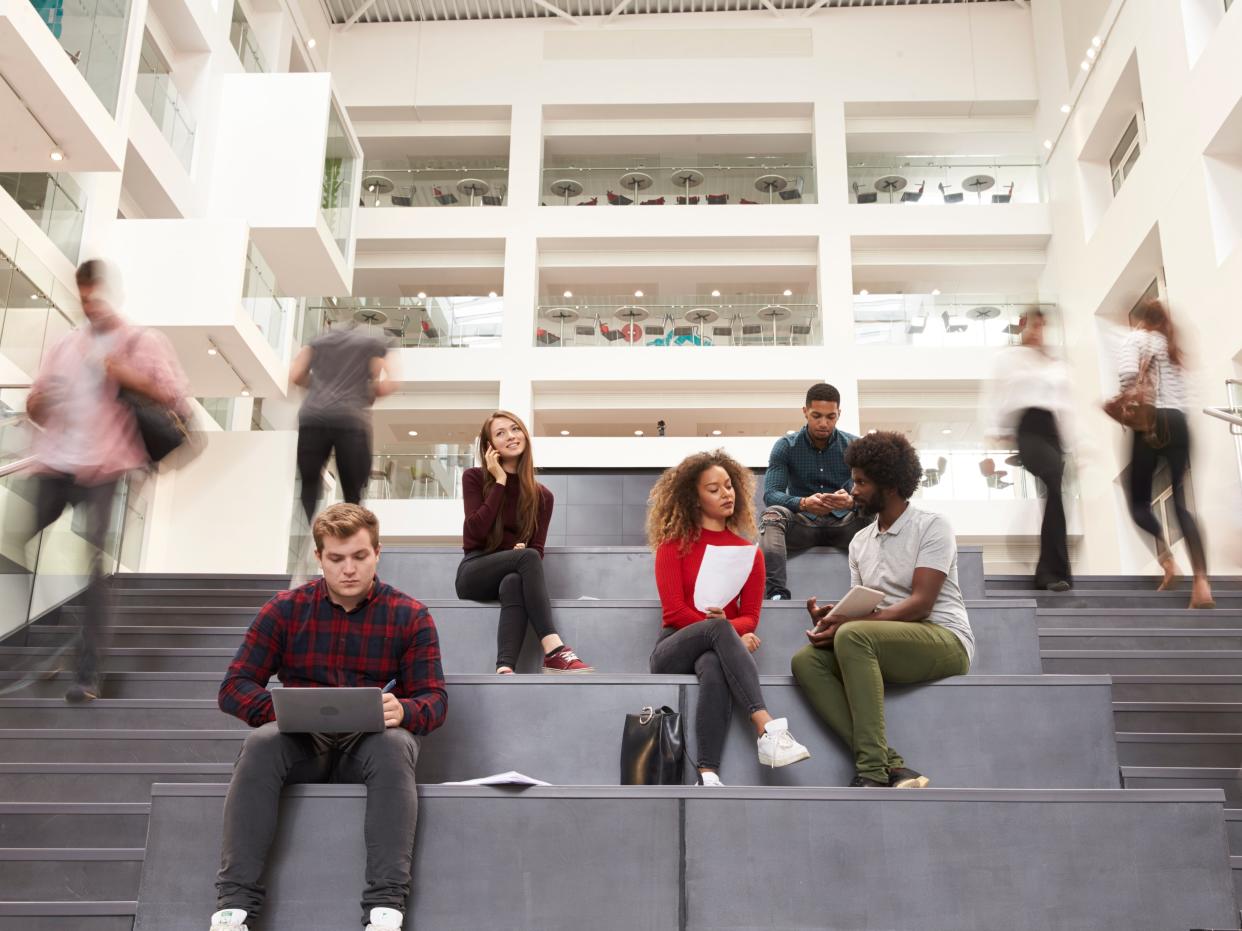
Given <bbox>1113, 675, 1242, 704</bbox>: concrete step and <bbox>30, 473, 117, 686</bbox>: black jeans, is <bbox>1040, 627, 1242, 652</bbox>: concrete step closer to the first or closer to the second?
<bbox>1113, 675, 1242, 704</bbox>: concrete step

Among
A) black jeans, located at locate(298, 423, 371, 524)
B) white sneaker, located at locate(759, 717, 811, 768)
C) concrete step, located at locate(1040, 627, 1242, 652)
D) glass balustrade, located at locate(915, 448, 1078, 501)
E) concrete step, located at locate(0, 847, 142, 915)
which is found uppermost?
glass balustrade, located at locate(915, 448, 1078, 501)

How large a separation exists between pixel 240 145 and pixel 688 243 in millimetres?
7090

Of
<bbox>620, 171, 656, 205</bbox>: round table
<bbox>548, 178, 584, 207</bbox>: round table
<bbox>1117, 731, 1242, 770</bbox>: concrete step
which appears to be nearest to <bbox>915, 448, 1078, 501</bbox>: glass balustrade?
<bbox>620, 171, 656, 205</bbox>: round table

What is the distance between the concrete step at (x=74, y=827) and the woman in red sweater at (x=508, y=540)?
132 cm

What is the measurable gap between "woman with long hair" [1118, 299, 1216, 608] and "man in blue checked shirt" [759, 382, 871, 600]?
4.74ft

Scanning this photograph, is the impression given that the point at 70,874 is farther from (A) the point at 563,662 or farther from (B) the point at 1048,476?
(B) the point at 1048,476

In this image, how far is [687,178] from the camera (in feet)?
58.1

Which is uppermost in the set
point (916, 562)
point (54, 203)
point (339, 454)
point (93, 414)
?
point (54, 203)

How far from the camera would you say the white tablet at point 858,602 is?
12.0 feet

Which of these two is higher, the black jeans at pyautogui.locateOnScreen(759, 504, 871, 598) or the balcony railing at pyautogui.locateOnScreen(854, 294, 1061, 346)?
the balcony railing at pyautogui.locateOnScreen(854, 294, 1061, 346)

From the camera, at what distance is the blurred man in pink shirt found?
4656mm

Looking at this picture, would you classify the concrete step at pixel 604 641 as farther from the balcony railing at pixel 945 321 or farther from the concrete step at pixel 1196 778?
the balcony railing at pixel 945 321

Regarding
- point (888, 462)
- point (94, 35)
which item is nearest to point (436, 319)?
point (94, 35)

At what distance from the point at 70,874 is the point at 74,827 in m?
0.25
